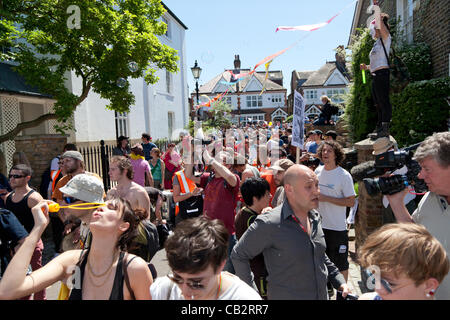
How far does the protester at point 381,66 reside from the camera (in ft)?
17.3

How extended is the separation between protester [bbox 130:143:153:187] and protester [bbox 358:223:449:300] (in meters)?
5.95

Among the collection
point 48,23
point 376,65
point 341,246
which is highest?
point 48,23

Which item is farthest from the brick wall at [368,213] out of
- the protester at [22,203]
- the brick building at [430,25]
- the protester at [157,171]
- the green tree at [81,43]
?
the green tree at [81,43]

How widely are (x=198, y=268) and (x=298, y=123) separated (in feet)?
12.5

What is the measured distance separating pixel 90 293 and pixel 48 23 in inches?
290

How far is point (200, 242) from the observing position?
178 centimetres

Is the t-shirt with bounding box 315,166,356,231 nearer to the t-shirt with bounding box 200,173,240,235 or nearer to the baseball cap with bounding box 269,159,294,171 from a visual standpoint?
the baseball cap with bounding box 269,159,294,171

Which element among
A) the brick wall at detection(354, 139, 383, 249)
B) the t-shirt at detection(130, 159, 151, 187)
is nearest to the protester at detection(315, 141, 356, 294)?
the brick wall at detection(354, 139, 383, 249)

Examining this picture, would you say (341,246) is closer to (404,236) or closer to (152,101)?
(404,236)

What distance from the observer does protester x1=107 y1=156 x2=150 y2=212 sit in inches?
151

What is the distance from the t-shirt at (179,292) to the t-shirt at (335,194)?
243 cm

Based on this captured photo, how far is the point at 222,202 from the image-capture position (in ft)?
14.0

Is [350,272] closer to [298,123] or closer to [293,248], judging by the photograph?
[298,123]
